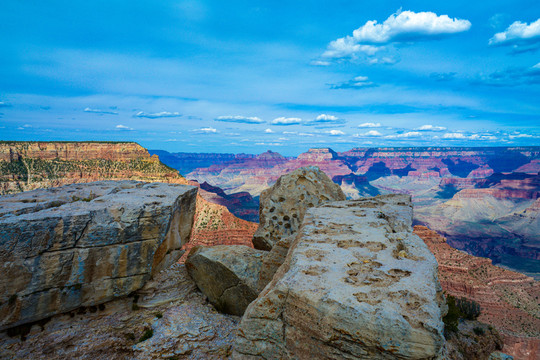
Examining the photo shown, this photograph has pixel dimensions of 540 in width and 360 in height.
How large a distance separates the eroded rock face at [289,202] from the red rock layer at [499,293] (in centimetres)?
2540

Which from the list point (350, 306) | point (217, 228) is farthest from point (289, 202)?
point (217, 228)

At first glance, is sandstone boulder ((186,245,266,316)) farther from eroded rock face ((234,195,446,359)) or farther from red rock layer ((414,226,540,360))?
red rock layer ((414,226,540,360))

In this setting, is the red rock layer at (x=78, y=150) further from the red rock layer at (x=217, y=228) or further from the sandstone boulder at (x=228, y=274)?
the sandstone boulder at (x=228, y=274)

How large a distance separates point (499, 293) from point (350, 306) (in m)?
48.4

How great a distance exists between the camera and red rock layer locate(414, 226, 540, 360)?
28344 millimetres

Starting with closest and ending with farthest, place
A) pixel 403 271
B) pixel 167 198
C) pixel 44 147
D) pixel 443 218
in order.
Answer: pixel 403 271 → pixel 167 198 → pixel 44 147 → pixel 443 218

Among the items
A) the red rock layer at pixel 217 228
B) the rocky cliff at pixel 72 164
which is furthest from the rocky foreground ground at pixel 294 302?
the rocky cliff at pixel 72 164

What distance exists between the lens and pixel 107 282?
10.3 m

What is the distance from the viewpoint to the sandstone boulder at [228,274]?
9884 millimetres

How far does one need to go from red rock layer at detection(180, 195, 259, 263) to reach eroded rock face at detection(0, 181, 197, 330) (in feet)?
117

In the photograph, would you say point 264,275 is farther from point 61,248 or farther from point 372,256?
point 61,248

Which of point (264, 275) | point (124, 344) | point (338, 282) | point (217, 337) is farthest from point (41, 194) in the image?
point (338, 282)

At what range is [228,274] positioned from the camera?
10.2 m

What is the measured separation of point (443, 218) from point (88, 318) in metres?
183
